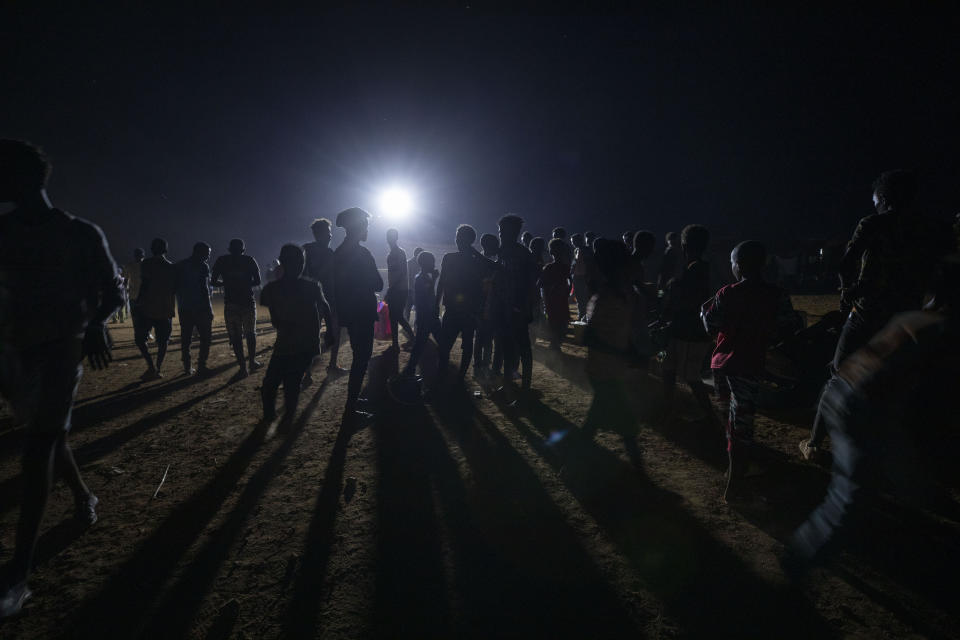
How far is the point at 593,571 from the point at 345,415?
305 cm

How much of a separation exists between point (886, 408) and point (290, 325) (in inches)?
165

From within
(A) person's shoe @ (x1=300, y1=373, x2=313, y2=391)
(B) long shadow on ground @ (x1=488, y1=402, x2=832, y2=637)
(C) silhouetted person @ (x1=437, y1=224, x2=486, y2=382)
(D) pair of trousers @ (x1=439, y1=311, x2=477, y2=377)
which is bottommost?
(B) long shadow on ground @ (x1=488, y1=402, x2=832, y2=637)

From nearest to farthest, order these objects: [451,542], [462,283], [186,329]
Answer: [451,542] < [462,283] < [186,329]

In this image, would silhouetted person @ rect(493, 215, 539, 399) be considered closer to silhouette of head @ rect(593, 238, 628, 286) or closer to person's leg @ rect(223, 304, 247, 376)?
silhouette of head @ rect(593, 238, 628, 286)

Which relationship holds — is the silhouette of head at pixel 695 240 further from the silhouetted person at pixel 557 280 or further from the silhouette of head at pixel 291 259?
the silhouette of head at pixel 291 259

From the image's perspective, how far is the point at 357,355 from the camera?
420 centimetres

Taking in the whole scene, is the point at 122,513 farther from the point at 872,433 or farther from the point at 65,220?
the point at 872,433

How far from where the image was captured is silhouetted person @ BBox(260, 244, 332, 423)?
143 inches

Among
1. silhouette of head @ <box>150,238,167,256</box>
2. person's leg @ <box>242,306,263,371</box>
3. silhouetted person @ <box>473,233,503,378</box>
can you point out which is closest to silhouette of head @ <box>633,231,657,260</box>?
silhouetted person @ <box>473,233,503,378</box>

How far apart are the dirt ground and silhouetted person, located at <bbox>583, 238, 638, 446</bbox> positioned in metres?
0.44

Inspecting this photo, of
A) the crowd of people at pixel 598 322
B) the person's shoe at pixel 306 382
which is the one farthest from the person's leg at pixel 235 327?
the crowd of people at pixel 598 322

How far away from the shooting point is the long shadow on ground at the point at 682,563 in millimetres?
1780

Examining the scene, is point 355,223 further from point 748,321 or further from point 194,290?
point 748,321

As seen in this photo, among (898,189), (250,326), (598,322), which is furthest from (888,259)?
(250,326)
